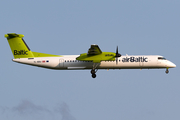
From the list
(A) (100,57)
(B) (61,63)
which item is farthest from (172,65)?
(B) (61,63)

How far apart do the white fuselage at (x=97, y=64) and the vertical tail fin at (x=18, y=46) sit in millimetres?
563

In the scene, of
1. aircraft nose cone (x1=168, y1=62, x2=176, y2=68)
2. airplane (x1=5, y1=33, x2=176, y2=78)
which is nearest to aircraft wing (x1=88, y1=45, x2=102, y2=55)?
airplane (x1=5, y1=33, x2=176, y2=78)

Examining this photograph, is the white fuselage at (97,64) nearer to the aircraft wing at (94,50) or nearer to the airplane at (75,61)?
the airplane at (75,61)

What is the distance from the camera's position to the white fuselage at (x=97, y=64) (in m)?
38.9

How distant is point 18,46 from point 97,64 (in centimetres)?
857

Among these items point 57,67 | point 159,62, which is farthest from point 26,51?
point 159,62

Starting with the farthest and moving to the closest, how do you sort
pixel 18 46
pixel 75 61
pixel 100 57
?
1. pixel 18 46
2. pixel 75 61
3. pixel 100 57

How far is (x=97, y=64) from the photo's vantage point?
127ft

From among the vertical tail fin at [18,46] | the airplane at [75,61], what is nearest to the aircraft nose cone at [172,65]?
the airplane at [75,61]

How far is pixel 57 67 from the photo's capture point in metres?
39.2

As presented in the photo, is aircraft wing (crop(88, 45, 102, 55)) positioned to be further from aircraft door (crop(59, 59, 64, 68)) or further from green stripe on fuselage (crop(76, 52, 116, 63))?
aircraft door (crop(59, 59, 64, 68))

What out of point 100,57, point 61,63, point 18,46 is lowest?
point 61,63

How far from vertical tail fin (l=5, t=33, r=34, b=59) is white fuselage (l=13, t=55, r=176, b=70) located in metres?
0.56

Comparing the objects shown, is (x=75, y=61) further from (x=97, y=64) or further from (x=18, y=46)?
(x=18, y=46)
